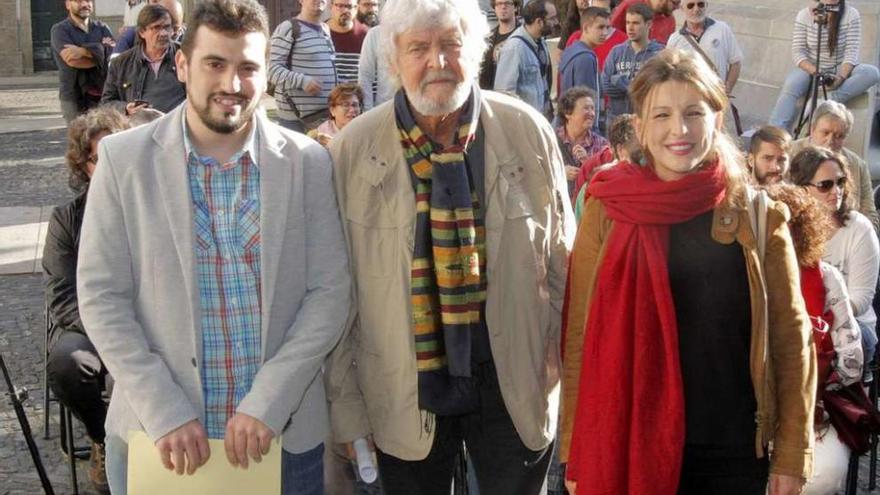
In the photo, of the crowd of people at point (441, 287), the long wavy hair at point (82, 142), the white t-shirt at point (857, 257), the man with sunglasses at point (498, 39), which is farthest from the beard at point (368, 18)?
the crowd of people at point (441, 287)

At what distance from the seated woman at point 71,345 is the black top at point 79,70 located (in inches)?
219

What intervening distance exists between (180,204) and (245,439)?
633 mm

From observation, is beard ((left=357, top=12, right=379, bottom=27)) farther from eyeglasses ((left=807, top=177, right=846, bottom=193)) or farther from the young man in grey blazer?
the young man in grey blazer

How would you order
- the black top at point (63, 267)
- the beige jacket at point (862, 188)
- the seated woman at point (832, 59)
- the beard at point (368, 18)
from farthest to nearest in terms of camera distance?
the seated woman at point (832, 59) → the beard at point (368, 18) → the beige jacket at point (862, 188) → the black top at point (63, 267)

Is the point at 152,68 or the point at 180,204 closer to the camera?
the point at 180,204

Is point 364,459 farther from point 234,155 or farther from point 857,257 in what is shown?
point 857,257

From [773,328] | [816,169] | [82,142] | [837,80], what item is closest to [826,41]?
[837,80]

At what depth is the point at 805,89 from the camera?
1183 cm

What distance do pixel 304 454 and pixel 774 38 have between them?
11.5 metres

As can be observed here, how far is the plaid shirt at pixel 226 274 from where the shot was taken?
3.41 metres

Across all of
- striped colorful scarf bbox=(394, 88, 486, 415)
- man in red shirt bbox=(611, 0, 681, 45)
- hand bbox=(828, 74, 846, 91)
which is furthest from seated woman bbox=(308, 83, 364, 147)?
hand bbox=(828, 74, 846, 91)

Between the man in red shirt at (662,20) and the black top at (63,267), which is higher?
the man in red shirt at (662,20)

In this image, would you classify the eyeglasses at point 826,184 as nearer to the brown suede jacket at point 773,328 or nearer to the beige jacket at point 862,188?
the beige jacket at point 862,188

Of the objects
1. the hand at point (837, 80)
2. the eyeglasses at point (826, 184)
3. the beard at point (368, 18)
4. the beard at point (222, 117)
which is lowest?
the hand at point (837, 80)
